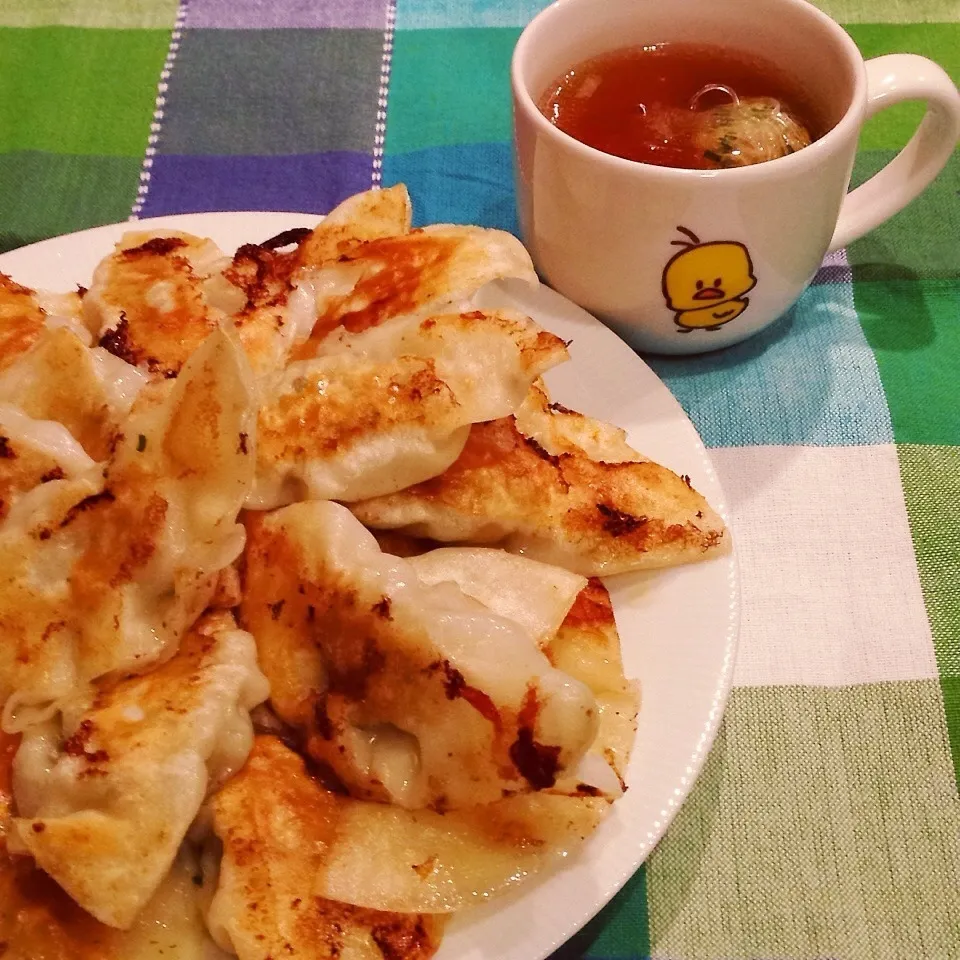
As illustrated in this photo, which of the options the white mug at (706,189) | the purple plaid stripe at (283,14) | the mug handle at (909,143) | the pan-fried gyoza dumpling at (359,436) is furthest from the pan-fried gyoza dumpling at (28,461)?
the purple plaid stripe at (283,14)

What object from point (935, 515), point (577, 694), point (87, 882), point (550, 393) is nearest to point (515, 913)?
point (577, 694)

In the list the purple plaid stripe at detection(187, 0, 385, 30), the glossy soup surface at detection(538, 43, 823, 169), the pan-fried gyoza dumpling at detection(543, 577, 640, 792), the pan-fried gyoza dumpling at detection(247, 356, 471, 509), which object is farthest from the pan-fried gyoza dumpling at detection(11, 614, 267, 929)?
the purple plaid stripe at detection(187, 0, 385, 30)

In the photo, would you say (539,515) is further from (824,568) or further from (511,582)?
(824,568)

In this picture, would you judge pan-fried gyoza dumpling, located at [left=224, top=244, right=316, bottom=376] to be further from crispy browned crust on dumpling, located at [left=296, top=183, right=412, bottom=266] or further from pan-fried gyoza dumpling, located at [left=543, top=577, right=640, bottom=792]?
pan-fried gyoza dumpling, located at [left=543, top=577, right=640, bottom=792]

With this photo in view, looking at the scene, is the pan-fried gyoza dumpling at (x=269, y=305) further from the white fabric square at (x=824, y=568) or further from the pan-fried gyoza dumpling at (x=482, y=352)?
the white fabric square at (x=824, y=568)

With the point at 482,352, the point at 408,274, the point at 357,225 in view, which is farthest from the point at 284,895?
the point at 357,225

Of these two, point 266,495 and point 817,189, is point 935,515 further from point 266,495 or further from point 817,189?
point 266,495
